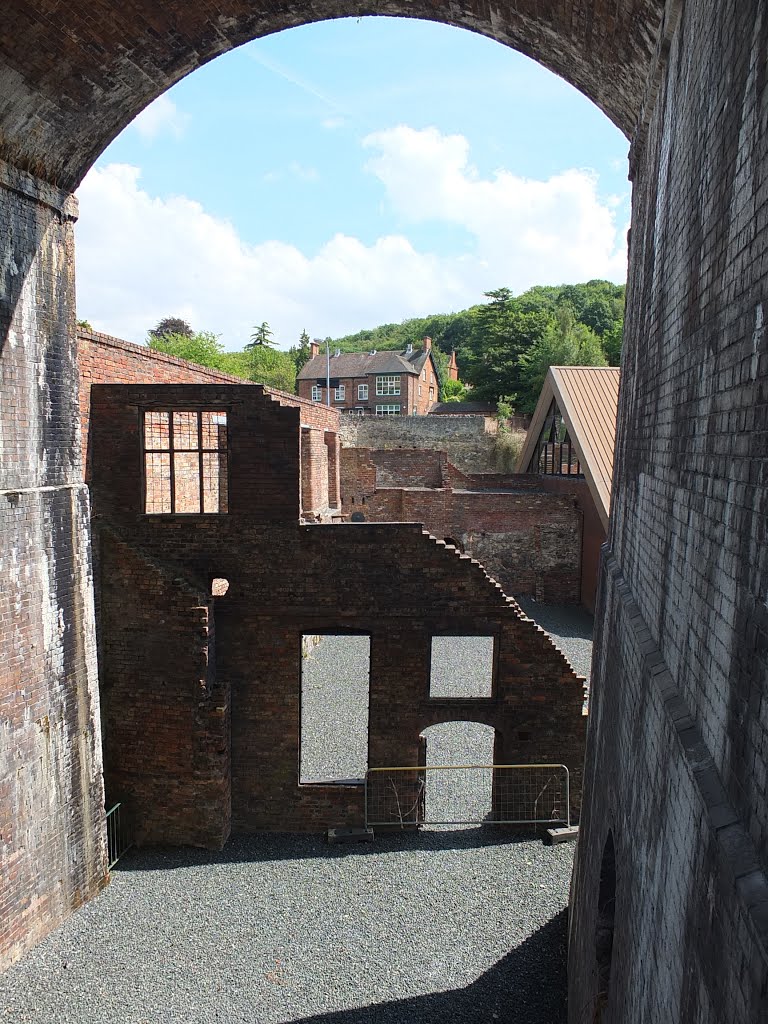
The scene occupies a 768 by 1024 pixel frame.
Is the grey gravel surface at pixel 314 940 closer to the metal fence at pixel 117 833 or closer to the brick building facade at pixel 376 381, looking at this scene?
the metal fence at pixel 117 833

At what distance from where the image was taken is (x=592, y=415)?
20.4 meters

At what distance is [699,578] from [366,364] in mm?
53870

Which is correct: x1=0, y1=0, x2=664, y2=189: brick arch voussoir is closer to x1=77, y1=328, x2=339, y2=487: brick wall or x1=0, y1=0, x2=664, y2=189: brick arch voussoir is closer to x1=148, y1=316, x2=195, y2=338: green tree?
x1=77, y1=328, x2=339, y2=487: brick wall

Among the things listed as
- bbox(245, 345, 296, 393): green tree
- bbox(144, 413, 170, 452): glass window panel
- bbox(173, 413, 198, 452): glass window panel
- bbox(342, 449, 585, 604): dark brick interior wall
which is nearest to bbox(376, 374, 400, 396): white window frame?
bbox(245, 345, 296, 393): green tree

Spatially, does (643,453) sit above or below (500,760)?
above

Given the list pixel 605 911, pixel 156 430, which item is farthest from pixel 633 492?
pixel 156 430

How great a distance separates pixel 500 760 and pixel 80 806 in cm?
567

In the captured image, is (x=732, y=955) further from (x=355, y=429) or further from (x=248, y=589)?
(x=355, y=429)

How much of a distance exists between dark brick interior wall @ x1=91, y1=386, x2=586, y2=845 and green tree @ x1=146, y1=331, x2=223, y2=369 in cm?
4151

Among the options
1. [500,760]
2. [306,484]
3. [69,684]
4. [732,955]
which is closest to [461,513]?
[306,484]

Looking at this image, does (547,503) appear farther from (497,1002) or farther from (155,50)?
(155,50)

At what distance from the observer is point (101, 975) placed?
7289mm

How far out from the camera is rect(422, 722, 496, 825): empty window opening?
10.6m

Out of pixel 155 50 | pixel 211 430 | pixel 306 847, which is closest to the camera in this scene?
pixel 155 50
